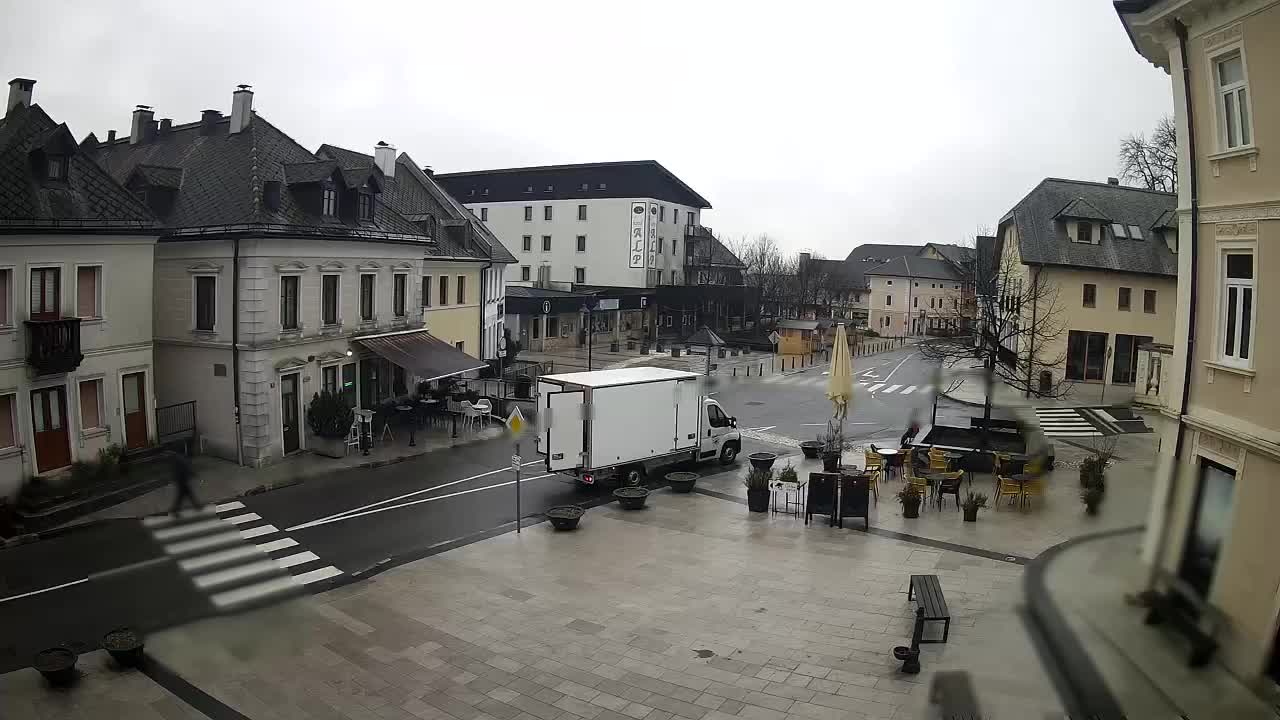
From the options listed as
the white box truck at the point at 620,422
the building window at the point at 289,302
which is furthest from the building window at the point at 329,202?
the white box truck at the point at 620,422

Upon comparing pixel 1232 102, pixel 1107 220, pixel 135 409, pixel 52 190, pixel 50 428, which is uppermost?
pixel 1107 220

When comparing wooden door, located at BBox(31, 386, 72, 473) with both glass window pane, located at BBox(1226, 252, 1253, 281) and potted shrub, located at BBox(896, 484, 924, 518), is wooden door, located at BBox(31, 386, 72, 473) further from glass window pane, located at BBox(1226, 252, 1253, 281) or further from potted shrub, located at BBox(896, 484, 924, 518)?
glass window pane, located at BBox(1226, 252, 1253, 281)

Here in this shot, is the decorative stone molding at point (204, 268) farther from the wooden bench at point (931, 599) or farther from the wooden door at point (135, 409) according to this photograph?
the wooden bench at point (931, 599)

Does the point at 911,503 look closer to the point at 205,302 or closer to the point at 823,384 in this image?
the point at 205,302

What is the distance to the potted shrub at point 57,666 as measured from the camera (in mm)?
10570

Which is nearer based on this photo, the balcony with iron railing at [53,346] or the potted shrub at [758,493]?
the balcony with iron railing at [53,346]

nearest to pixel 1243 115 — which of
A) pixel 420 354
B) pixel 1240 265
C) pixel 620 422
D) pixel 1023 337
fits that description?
pixel 1240 265

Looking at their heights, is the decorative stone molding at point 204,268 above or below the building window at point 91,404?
above

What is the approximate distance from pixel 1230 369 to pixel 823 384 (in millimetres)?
36751

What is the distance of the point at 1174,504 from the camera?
38.2 feet

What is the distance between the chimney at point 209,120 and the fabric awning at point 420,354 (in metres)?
8.88

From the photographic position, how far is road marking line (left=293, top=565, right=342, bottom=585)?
49.8ft

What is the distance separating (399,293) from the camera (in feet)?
98.7

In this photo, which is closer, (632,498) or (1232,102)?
(1232,102)
